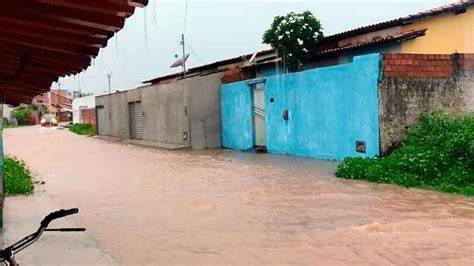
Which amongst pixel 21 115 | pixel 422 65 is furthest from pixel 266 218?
pixel 21 115

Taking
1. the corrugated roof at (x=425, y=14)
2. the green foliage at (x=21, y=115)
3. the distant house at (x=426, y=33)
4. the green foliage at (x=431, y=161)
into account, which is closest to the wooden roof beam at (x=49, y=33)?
the green foliage at (x=431, y=161)

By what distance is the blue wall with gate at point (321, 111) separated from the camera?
38.0ft

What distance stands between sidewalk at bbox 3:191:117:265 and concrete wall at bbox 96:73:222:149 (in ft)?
39.8

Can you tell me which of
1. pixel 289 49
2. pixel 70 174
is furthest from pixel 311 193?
pixel 289 49

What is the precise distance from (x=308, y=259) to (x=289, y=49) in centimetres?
1196

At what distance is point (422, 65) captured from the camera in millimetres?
11164

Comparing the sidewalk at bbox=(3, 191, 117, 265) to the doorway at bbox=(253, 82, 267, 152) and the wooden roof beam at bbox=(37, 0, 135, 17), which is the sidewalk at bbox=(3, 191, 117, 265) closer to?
the wooden roof beam at bbox=(37, 0, 135, 17)

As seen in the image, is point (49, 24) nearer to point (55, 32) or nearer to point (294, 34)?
point (55, 32)

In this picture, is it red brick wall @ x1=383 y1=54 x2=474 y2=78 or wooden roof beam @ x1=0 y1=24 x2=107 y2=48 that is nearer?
wooden roof beam @ x1=0 y1=24 x2=107 y2=48

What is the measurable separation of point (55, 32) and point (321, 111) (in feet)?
38.2

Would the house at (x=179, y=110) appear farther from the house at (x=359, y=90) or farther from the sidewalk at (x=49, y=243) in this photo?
the sidewalk at (x=49, y=243)

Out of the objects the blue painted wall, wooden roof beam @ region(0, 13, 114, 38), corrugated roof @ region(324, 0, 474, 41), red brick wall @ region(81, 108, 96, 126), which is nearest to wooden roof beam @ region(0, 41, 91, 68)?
wooden roof beam @ region(0, 13, 114, 38)

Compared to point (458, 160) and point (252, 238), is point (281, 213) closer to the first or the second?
point (252, 238)

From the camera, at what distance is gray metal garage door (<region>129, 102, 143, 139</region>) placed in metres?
26.5
